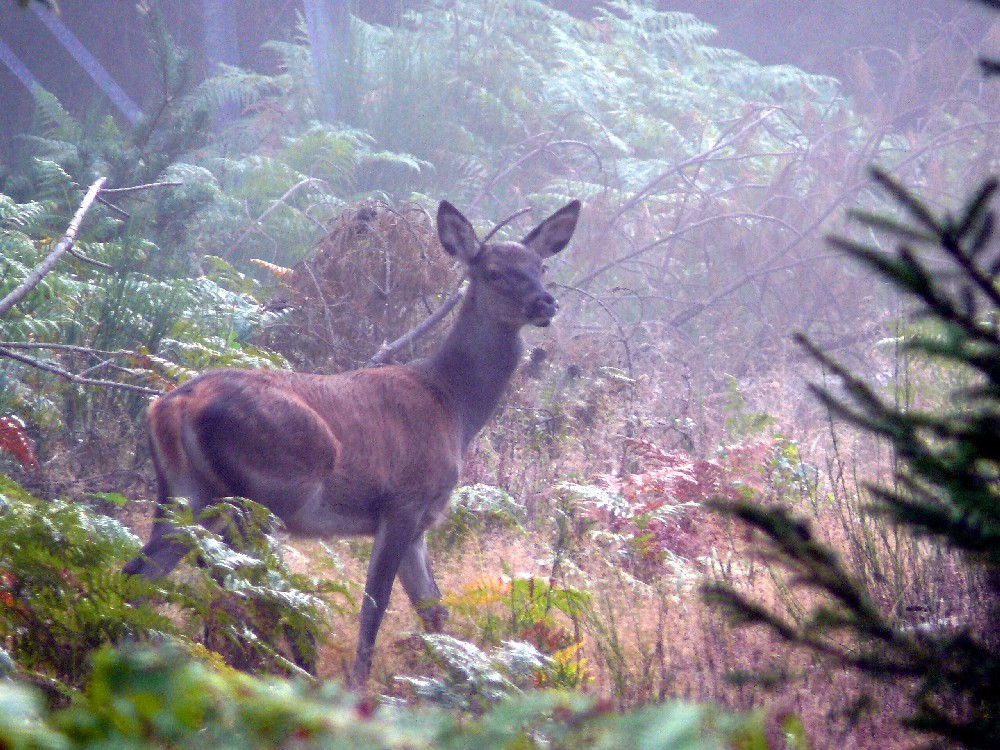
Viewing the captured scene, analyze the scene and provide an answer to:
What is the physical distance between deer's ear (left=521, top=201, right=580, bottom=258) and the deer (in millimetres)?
605

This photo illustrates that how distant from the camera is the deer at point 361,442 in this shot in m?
4.57

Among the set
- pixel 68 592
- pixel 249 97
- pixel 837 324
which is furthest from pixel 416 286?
pixel 249 97

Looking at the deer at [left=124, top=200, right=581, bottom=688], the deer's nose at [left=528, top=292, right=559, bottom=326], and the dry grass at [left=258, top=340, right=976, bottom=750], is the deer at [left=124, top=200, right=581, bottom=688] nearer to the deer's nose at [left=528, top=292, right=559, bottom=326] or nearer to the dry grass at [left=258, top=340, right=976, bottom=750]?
the deer's nose at [left=528, top=292, right=559, bottom=326]

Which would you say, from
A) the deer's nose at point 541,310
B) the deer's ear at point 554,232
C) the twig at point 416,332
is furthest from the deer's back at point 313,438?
the deer's ear at point 554,232

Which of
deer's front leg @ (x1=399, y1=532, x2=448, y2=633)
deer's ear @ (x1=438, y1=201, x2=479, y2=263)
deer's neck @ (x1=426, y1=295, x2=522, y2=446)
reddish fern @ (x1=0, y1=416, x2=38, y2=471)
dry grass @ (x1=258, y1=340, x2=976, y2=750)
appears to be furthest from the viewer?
deer's ear @ (x1=438, y1=201, x2=479, y2=263)

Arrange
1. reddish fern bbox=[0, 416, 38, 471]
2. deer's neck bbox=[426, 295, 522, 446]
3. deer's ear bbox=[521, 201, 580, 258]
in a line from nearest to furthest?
reddish fern bbox=[0, 416, 38, 471] → deer's neck bbox=[426, 295, 522, 446] → deer's ear bbox=[521, 201, 580, 258]

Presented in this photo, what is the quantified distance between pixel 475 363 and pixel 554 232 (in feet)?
4.38

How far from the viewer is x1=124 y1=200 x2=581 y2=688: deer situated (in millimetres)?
4566

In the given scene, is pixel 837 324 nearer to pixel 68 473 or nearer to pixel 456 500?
pixel 456 500

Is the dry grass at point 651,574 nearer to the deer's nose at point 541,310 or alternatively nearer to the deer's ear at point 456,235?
the deer's nose at point 541,310

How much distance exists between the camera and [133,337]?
675 centimetres

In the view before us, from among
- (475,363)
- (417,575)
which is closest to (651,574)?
(417,575)

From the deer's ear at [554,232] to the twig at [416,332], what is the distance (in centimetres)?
68

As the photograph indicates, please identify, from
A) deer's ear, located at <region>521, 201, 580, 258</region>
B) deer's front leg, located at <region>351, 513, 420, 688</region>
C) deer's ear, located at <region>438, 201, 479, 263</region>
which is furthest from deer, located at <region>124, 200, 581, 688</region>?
deer's ear, located at <region>521, 201, 580, 258</region>
